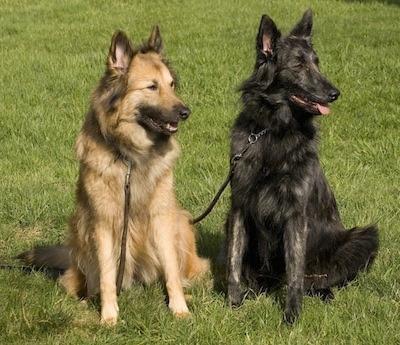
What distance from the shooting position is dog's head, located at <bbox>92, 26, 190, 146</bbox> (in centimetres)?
409

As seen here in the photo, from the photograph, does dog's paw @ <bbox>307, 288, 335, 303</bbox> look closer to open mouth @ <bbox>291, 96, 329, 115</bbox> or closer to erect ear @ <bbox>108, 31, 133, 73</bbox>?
open mouth @ <bbox>291, 96, 329, 115</bbox>

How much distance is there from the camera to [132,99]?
4.11 meters

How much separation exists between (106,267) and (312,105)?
167 centimetres

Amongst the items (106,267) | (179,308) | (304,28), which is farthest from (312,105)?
(106,267)

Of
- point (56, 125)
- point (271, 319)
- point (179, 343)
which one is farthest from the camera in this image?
point (56, 125)

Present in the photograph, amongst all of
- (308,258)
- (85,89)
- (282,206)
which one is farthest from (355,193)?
(85,89)

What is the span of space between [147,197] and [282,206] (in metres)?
0.87

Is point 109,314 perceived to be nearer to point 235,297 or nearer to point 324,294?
point 235,297

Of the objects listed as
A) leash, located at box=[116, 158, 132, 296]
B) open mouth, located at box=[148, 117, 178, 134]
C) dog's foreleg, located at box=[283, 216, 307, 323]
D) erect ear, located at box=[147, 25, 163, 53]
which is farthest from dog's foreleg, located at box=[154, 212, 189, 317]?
erect ear, located at box=[147, 25, 163, 53]

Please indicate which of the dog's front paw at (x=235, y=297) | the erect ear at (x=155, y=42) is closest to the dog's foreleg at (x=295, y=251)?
the dog's front paw at (x=235, y=297)

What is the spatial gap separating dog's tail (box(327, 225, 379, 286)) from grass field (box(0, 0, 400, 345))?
8 centimetres

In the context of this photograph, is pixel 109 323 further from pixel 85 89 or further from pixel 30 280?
pixel 85 89

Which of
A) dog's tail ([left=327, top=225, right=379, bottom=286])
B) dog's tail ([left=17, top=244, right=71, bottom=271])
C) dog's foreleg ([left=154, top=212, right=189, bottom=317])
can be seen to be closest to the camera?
dog's foreleg ([left=154, top=212, right=189, bottom=317])

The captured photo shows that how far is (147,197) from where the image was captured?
13.9ft
